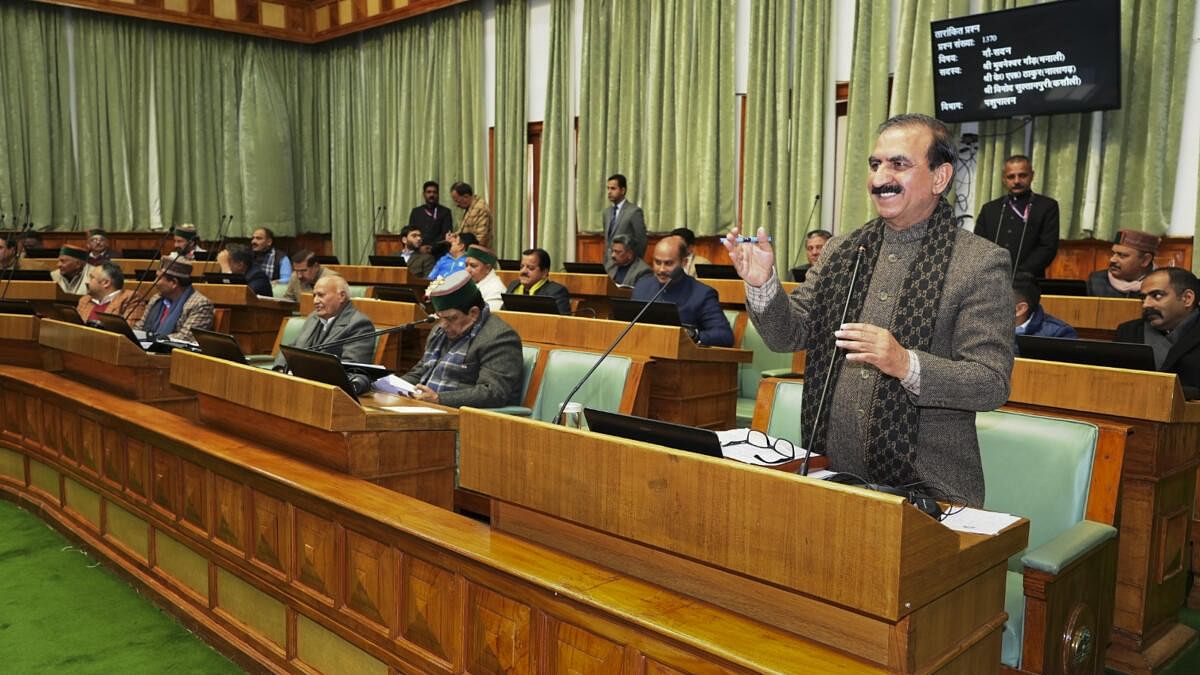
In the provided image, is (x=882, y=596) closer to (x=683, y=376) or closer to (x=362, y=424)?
(x=362, y=424)

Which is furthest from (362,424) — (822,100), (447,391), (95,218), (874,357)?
(95,218)

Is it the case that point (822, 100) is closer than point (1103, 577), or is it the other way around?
point (1103, 577)

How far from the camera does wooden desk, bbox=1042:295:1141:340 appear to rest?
473 cm

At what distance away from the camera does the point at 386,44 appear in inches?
463

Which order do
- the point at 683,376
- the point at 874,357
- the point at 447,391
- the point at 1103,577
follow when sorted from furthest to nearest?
the point at 683,376, the point at 447,391, the point at 1103,577, the point at 874,357

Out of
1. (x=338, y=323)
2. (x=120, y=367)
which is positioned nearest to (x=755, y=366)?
(x=338, y=323)

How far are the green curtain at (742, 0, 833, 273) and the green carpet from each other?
572cm

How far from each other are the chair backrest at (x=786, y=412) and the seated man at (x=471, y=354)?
1.30 m

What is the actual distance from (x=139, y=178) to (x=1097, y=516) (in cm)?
1143

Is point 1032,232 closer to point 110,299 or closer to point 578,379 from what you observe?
point 578,379

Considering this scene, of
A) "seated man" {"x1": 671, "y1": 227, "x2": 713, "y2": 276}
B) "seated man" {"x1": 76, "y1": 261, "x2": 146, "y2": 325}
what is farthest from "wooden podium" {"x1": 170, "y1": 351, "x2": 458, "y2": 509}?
"seated man" {"x1": 76, "y1": 261, "x2": 146, "y2": 325}

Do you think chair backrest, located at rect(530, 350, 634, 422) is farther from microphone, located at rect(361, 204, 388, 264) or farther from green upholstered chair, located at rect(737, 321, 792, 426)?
microphone, located at rect(361, 204, 388, 264)

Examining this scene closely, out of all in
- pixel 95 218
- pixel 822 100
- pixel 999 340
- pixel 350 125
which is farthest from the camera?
pixel 350 125

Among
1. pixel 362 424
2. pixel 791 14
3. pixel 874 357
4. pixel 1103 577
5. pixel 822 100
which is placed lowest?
pixel 1103 577
